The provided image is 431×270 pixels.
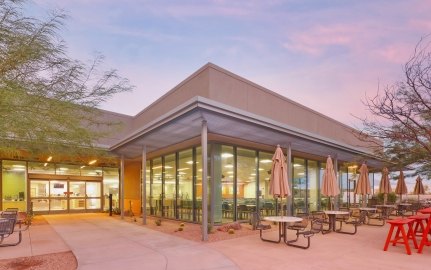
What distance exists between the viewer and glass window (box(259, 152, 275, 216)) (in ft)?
52.7

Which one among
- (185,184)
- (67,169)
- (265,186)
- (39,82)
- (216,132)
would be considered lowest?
(265,186)

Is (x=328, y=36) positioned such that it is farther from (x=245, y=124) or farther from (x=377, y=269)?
(x=377, y=269)

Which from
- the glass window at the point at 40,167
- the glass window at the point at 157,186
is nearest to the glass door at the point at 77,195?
the glass window at the point at 40,167

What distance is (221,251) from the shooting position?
862 cm

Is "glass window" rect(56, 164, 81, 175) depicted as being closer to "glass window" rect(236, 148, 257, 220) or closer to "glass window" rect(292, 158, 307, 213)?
"glass window" rect(236, 148, 257, 220)

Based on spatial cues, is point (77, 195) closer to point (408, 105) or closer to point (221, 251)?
point (221, 251)

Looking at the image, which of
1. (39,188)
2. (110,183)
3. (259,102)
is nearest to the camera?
(259,102)

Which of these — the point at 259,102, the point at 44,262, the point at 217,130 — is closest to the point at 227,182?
the point at 217,130

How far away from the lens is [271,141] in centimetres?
1390

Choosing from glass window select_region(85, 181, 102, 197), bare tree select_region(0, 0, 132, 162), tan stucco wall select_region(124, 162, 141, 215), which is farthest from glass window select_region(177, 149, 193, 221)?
bare tree select_region(0, 0, 132, 162)

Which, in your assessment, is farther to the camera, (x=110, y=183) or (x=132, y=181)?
(x=132, y=181)

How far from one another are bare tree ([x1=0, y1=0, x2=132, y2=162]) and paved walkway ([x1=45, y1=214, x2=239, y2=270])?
3.16 metres

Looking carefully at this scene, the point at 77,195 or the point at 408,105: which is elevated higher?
the point at 408,105

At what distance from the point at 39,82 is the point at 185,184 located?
11931 millimetres
